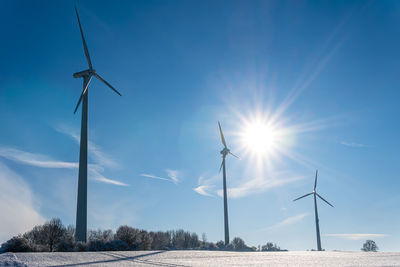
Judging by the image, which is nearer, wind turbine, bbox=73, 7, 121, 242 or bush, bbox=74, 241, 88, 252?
bush, bbox=74, 241, 88, 252

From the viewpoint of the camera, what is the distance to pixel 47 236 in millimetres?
32469

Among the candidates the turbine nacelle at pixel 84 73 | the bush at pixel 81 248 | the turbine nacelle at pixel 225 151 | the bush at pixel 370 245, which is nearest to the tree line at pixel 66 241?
the bush at pixel 81 248

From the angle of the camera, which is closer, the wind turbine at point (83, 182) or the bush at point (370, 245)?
the wind turbine at point (83, 182)

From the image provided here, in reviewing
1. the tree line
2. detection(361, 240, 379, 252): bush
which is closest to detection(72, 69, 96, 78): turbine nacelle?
the tree line

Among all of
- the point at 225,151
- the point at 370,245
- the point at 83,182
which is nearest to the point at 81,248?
the point at 83,182

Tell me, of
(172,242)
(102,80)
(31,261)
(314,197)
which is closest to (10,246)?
(31,261)

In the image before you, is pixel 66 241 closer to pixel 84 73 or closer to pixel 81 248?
pixel 81 248

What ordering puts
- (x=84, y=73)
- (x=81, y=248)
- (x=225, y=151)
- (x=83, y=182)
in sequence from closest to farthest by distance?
(x=81, y=248) → (x=83, y=182) → (x=84, y=73) → (x=225, y=151)

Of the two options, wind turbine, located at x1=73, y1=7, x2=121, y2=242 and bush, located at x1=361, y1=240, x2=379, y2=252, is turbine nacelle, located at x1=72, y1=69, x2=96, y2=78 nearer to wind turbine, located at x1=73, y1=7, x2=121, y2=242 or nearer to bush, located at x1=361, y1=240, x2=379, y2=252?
wind turbine, located at x1=73, y1=7, x2=121, y2=242

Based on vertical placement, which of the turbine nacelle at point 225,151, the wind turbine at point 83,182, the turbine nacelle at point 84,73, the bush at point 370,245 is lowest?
the bush at point 370,245

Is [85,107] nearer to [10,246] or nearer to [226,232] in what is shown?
[10,246]

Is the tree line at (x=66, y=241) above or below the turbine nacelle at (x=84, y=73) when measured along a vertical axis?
below

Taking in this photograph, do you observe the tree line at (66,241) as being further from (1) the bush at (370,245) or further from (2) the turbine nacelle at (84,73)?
(1) the bush at (370,245)

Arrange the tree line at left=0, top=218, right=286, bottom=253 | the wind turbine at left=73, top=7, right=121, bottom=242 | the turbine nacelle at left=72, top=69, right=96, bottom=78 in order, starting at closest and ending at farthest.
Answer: the tree line at left=0, top=218, right=286, bottom=253, the wind turbine at left=73, top=7, right=121, bottom=242, the turbine nacelle at left=72, top=69, right=96, bottom=78
